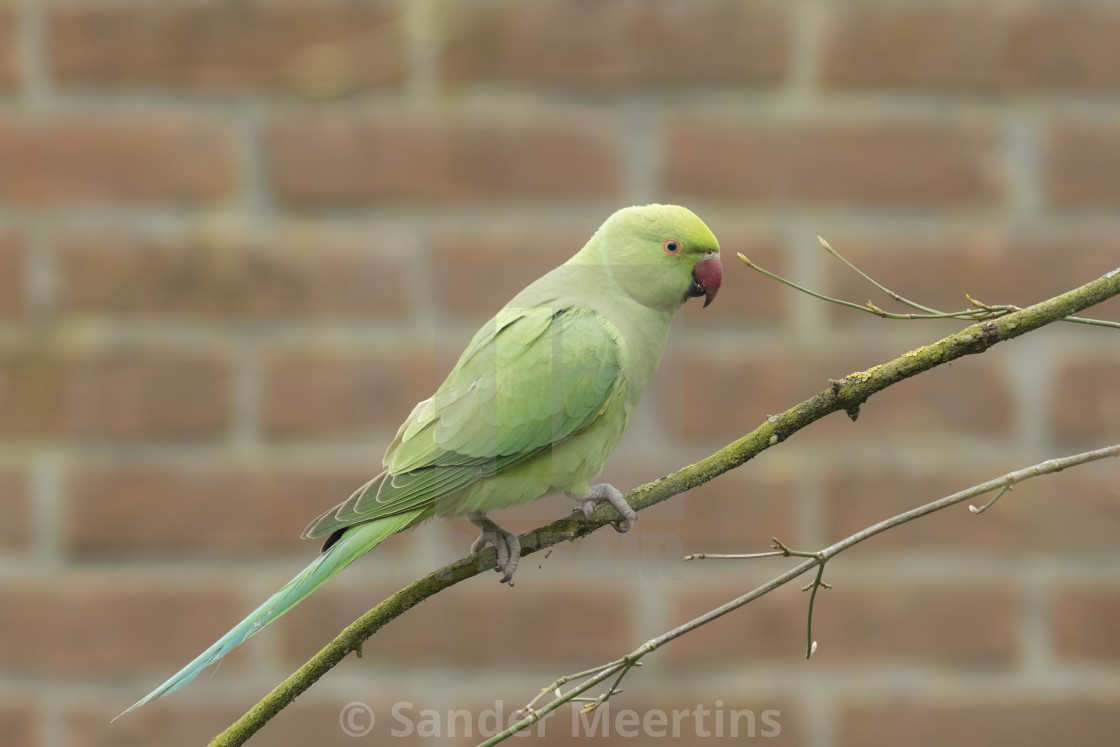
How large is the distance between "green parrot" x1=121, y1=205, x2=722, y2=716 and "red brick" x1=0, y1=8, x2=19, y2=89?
2.34 ft

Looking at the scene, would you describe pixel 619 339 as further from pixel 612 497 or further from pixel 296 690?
pixel 296 690

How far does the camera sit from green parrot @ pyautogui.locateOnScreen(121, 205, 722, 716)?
57 centimetres

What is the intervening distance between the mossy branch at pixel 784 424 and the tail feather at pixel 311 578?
0.03 m

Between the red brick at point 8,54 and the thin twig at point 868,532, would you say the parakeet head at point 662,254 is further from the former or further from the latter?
the red brick at point 8,54

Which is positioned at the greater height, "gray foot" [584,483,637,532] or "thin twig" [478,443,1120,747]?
"thin twig" [478,443,1120,747]

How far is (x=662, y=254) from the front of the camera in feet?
1.82

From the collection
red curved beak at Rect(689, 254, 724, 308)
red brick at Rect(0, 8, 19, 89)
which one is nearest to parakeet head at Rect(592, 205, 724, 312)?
red curved beak at Rect(689, 254, 724, 308)

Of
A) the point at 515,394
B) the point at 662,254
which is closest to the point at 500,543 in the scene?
the point at 515,394

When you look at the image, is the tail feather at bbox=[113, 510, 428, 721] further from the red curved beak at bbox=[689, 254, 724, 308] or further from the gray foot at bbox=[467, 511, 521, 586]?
the red curved beak at bbox=[689, 254, 724, 308]

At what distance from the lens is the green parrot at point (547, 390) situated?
0.57 meters

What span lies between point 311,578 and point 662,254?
0.77 ft

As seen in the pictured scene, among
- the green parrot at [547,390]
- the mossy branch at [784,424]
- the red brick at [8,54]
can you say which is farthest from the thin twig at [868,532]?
the red brick at [8,54]

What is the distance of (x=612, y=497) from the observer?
542 millimetres

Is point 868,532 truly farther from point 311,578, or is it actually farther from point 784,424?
point 311,578
